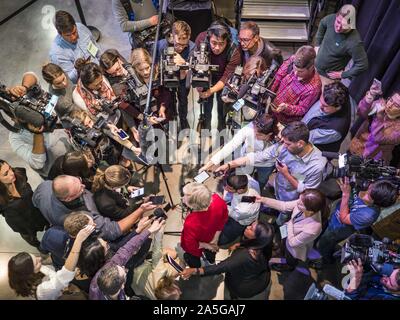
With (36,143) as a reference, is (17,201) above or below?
below

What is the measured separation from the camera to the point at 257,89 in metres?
3.75

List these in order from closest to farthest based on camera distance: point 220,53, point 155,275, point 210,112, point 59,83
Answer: point 155,275
point 59,83
point 220,53
point 210,112

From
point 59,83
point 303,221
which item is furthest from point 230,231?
point 59,83

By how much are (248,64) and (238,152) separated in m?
0.85

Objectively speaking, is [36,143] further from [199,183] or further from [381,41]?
[381,41]

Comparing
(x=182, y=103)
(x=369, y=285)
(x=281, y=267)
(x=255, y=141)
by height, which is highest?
(x=255, y=141)

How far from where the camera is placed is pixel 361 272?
3.07 m

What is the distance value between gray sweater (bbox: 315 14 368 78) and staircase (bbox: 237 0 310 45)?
1020 millimetres

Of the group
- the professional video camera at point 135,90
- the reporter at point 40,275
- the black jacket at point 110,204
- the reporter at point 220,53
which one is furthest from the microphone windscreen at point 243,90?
the reporter at point 40,275

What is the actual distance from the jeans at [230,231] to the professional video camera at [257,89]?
108cm

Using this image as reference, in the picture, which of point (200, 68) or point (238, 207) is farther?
point (200, 68)

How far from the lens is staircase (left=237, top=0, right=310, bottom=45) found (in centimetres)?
564

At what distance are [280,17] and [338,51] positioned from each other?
1.64 m

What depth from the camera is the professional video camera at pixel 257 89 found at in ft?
12.4
